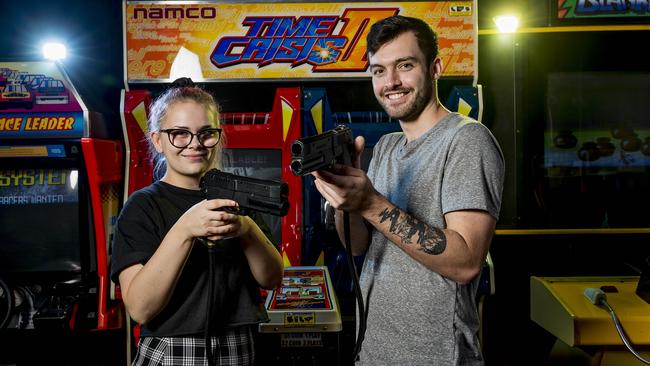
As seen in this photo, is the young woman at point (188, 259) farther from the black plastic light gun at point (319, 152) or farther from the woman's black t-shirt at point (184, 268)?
the black plastic light gun at point (319, 152)

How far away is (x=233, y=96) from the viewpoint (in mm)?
3574

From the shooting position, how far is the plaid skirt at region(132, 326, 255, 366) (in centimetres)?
131

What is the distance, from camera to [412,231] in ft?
3.78

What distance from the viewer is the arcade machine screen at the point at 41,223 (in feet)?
9.70

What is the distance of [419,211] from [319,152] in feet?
1.20

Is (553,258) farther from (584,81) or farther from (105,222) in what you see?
(105,222)

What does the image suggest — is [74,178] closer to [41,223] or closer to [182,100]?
[41,223]

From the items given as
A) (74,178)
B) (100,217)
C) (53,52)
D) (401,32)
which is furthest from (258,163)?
(401,32)

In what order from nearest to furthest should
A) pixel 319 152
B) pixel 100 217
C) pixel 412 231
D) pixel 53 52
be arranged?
1. pixel 319 152
2. pixel 412 231
3. pixel 100 217
4. pixel 53 52

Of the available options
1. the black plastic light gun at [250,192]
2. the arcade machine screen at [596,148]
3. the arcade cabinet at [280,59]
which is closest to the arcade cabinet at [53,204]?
the arcade cabinet at [280,59]

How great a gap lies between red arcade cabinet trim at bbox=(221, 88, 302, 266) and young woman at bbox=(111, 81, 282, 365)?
4.33 feet

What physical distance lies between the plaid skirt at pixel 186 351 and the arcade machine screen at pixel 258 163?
1.53 metres

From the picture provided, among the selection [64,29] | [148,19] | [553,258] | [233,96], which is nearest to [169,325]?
[148,19]

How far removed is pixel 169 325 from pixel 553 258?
281cm
